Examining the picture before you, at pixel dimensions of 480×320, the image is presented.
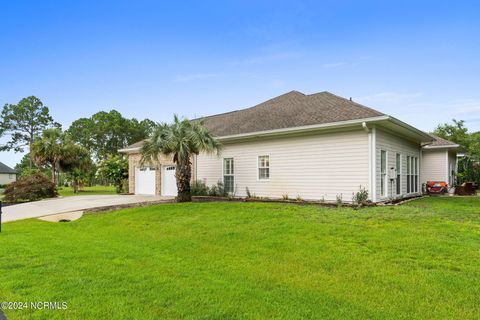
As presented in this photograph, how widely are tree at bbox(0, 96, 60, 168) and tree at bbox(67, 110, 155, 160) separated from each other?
5.75 metres

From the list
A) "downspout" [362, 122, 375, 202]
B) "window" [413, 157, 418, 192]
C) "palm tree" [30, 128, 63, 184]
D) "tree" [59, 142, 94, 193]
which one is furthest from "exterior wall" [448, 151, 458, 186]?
"palm tree" [30, 128, 63, 184]

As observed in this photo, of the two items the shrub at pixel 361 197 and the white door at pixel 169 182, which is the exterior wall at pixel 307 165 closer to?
the shrub at pixel 361 197

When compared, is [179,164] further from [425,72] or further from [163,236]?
[425,72]

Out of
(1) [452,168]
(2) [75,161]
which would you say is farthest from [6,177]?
(1) [452,168]

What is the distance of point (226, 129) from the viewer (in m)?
16.2

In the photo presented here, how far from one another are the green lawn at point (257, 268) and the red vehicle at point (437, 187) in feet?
36.8

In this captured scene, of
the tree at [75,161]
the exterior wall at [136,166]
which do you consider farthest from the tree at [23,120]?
the exterior wall at [136,166]

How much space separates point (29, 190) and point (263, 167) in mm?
14587

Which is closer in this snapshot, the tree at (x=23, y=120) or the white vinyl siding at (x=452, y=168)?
the white vinyl siding at (x=452, y=168)

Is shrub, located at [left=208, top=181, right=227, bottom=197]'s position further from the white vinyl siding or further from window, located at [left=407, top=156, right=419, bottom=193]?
the white vinyl siding

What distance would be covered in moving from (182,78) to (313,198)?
10861 millimetres

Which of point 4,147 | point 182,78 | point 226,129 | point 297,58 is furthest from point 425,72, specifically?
point 4,147

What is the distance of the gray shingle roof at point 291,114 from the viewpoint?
12.4 m

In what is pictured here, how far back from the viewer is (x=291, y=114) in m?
14.6
